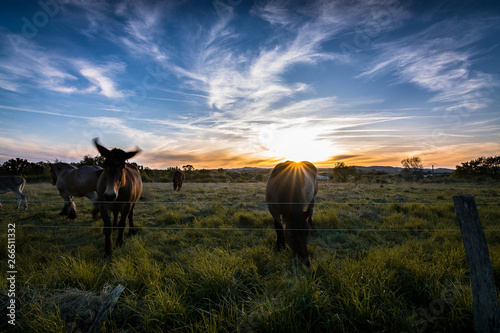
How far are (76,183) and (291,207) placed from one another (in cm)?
759

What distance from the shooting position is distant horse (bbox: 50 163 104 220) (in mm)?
6441

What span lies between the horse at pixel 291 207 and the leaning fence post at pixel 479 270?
1.80 metres

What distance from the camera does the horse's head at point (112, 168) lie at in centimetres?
416

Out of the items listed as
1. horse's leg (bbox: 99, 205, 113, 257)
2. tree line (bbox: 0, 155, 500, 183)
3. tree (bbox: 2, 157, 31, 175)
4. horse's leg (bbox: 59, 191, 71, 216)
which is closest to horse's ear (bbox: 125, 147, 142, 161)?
horse's leg (bbox: 99, 205, 113, 257)

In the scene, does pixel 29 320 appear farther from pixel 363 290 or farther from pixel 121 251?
pixel 363 290

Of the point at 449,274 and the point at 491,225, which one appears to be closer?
the point at 449,274

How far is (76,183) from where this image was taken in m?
6.61

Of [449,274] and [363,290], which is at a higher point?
[363,290]

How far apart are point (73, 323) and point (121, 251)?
9.07ft

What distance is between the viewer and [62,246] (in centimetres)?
473

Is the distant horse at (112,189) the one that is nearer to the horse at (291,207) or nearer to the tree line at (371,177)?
the horse at (291,207)

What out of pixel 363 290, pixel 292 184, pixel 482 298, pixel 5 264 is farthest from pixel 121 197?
pixel 482 298

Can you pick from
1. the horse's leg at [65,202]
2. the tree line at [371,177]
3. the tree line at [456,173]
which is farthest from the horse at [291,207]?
the tree line at [456,173]

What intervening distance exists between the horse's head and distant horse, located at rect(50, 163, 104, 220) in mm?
1973
